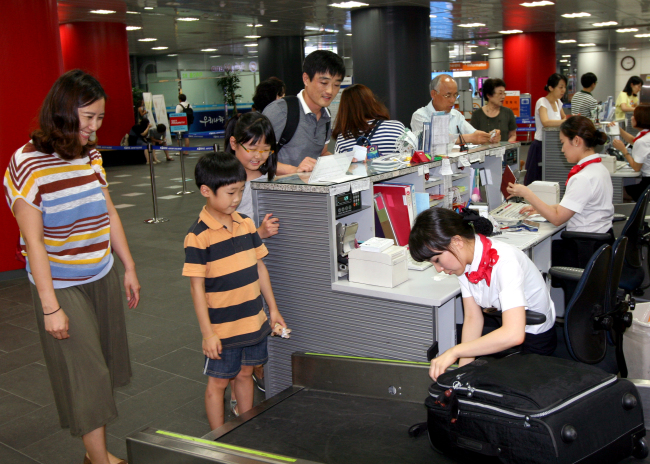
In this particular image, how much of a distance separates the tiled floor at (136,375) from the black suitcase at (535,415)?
1.61 m

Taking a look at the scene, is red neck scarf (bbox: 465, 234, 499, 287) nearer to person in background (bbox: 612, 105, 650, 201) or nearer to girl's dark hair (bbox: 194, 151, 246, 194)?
girl's dark hair (bbox: 194, 151, 246, 194)

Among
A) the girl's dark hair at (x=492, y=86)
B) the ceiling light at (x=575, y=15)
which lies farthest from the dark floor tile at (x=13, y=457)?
the ceiling light at (x=575, y=15)

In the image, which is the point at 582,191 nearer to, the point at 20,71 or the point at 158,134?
the point at 20,71

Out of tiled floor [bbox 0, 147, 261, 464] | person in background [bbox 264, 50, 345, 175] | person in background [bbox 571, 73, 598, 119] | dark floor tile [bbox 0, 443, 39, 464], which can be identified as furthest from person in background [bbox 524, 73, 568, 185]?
dark floor tile [bbox 0, 443, 39, 464]

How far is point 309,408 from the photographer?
2.27 meters

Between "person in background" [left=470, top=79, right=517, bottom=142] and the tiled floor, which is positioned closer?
the tiled floor

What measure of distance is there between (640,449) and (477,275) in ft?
2.40

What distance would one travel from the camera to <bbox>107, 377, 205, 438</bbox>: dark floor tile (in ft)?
9.87

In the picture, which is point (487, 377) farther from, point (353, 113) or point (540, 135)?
point (540, 135)

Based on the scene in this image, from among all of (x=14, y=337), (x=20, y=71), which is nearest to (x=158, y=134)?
(x=20, y=71)

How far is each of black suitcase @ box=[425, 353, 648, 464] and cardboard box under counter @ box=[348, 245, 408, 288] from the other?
94cm

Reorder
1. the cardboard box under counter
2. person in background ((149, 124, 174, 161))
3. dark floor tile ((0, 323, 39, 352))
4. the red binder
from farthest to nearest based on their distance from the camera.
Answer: person in background ((149, 124, 174, 161)) < dark floor tile ((0, 323, 39, 352)) < the red binder < the cardboard box under counter

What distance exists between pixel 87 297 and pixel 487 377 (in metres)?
1.52

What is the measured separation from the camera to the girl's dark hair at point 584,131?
360cm
